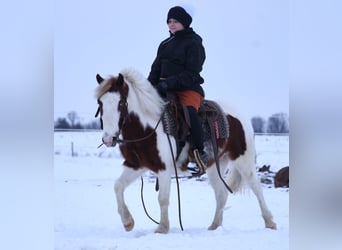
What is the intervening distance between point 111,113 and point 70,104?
0.86 ft

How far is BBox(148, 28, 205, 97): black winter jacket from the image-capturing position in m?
2.92

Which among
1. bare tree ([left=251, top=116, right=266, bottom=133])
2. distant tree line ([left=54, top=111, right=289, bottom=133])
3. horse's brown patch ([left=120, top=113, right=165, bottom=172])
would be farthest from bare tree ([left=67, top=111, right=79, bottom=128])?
bare tree ([left=251, top=116, right=266, bottom=133])

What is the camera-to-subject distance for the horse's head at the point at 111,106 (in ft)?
8.71

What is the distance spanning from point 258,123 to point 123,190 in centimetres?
98

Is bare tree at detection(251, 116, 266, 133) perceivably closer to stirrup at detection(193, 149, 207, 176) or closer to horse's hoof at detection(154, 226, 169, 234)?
stirrup at detection(193, 149, 207, 176)

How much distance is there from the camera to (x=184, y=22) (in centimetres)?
291

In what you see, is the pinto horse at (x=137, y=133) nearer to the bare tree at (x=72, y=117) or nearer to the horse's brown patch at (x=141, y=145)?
the horse's brown patch at (x=141, y=145)

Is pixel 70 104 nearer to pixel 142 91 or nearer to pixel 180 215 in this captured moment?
pixel 142 91

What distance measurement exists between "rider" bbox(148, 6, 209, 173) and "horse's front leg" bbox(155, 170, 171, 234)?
233 millimetres

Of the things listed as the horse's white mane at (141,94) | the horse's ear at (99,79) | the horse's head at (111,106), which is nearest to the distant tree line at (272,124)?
the horse's white mane at (141,94)

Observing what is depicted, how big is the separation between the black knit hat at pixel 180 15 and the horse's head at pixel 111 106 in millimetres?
482
